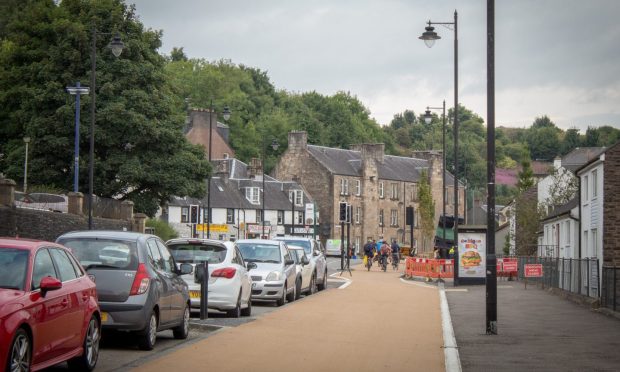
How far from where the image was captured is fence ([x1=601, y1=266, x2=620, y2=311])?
82.3 ft

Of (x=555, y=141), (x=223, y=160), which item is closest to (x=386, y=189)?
(x=223, y=160)

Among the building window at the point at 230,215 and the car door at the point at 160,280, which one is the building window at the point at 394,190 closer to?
the building window at the point at 230,215

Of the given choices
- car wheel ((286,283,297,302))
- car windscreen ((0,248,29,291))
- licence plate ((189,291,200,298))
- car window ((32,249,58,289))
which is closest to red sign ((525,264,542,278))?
car wheel ((286,283,297,302))

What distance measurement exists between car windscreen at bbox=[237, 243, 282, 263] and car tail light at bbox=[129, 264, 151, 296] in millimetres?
13198

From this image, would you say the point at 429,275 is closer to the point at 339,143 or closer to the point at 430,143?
the point at 339,143

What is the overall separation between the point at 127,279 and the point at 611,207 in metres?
22.8

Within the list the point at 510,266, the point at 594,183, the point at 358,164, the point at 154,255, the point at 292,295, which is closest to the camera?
the point at 154,255

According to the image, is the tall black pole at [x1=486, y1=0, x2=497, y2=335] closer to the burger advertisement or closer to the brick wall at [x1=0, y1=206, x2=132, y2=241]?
the brick wall at [x1=0, y1=206, x2=132, y2=241]

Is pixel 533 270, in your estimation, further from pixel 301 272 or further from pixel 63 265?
pixel 63 265

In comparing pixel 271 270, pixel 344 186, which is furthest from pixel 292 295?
pixel 344 186

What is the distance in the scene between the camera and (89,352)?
1262 cm

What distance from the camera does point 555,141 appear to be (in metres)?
194

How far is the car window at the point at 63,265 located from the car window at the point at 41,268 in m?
0.17

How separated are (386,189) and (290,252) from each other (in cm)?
8869
